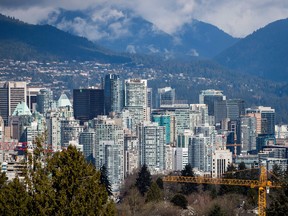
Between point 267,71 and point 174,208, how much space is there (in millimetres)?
119828

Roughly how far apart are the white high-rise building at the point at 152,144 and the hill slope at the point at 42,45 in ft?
143

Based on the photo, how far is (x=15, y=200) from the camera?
41.9 ft

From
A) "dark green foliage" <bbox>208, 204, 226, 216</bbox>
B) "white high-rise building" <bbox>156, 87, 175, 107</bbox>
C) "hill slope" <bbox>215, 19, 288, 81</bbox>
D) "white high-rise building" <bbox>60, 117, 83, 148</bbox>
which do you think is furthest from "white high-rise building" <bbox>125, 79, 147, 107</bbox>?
"dark green foliage" <bbox>208, 204, 226, 216</bbox>

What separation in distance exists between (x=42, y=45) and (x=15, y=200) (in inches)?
4546

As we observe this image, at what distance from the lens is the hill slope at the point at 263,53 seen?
14750 cm

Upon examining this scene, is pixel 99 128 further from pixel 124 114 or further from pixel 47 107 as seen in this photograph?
pixel 47 107

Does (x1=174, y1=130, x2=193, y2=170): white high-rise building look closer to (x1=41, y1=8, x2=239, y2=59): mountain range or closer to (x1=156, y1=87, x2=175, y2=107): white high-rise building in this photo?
(x1=156, y1=87, x2=175, y2=107): white high-rise building

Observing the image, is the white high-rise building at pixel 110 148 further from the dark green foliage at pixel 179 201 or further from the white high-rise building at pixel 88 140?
the dark green foliage at pixel 179 201

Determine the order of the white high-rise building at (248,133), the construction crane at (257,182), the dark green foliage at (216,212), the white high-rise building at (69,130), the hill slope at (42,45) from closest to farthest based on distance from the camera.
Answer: the dark green foliage at (216,212)
the construction crane at (257,182)
the white high-rise building at (69,130)
the white high-rise building at (248,133)
the hill slope at (42,45)

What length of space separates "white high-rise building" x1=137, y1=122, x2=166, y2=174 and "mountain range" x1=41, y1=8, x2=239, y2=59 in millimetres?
85213

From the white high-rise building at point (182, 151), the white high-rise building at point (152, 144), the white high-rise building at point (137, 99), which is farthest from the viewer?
the white high-rise building at point (137, 99)

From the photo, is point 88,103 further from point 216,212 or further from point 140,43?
point 140,43

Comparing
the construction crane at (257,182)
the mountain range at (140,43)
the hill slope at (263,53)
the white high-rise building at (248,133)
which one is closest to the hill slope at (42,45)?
the mountain range at (140,43)

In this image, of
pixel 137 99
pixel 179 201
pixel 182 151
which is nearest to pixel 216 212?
pixel 179 201
